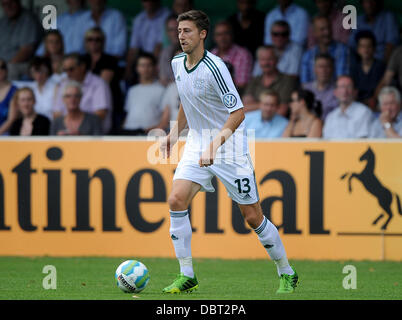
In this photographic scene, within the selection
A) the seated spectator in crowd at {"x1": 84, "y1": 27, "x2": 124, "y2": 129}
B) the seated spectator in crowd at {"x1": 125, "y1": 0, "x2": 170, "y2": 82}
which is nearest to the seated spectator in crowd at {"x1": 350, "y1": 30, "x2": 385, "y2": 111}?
the seated spectator in crowd at {"x1": 125, "y1": 0, "x2": 170, "y2": 82}

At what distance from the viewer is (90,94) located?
43.0ft

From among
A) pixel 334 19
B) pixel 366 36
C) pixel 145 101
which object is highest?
pixel 334 19

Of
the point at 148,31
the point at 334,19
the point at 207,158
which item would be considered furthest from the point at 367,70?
the point at 207,158

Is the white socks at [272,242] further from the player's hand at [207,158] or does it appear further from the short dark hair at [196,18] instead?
the short dark hair at [196,18]

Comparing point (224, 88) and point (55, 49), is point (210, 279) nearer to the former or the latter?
point (224, 88)

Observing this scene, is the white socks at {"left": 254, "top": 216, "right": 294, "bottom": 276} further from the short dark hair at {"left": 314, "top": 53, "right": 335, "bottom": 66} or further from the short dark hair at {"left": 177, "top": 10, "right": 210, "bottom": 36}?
the short dark hair at {"left": 314, "top": 53, "right": 335, "bottom": 66}

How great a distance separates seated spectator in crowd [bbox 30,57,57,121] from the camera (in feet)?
43.1

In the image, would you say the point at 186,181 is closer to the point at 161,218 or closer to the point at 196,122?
the point at 196,122

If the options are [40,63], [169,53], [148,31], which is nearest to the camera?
[169,53]

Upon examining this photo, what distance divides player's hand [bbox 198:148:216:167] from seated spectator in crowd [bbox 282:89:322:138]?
4.91 meters

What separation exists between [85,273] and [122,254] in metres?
1.73

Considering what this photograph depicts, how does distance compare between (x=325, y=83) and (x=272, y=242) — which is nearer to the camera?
(x=272, y=242)

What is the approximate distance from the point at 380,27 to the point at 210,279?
594cm

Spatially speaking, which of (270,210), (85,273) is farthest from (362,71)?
(85,273)
